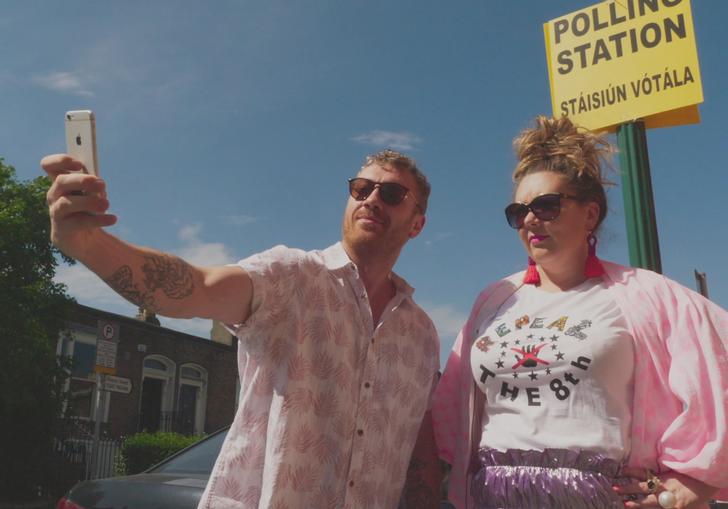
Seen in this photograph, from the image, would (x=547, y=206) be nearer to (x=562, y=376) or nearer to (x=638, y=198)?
(x=562, y=376)

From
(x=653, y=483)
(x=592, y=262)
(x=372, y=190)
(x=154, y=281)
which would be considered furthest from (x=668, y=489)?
(x=154, y=281)

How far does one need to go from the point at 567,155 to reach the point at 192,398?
26.1m

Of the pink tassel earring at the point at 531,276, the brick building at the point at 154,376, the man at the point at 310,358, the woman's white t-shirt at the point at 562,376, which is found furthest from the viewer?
the brick building at the point at 154,376

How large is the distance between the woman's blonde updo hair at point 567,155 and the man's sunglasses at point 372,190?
54 cm

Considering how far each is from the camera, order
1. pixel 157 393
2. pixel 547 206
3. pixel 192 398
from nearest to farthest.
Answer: pixel 547 206, pixel 157 393, pixel 192 398

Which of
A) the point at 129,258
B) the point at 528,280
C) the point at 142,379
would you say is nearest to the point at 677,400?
the point at 528,280

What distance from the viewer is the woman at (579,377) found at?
7.50 ft

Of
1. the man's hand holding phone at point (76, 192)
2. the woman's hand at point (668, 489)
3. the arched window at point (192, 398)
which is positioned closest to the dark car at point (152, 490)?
the woman's hand at point (668, 489)

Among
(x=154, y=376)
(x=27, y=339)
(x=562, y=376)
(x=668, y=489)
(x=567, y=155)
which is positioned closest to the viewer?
(x=668, y=489)

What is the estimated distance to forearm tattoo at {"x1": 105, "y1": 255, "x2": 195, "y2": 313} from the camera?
1.99 metres

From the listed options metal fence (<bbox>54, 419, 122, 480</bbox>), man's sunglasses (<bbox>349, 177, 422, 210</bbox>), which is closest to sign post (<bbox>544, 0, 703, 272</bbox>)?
man's sunglasses (<bbox>349, 177, 422, 210</bbox>)

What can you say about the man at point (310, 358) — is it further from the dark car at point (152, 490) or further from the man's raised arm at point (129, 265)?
the dark car at point (152, 490)

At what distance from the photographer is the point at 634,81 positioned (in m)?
3.77

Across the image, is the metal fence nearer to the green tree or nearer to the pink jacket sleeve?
the green tree
